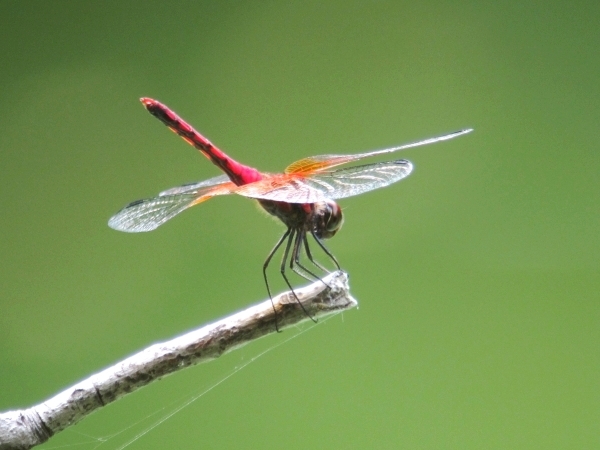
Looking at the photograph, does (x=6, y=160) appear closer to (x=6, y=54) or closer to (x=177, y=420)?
(x=6, y=54)

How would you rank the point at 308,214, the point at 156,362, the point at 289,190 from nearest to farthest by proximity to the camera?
1. the point at 156,362
2. the point at 289,190
3. the point at 308,214

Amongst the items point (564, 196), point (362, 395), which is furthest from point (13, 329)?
point (564, 196)

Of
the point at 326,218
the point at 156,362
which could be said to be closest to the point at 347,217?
the point at 326,218

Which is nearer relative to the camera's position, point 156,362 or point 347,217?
point 156,362

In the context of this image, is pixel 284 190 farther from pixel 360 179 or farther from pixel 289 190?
pixel 360 179

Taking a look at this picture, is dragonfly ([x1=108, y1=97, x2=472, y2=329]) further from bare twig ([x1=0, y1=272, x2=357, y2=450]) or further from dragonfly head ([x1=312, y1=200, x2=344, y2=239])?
bare twig ([x1=0, y1=272, x2=357, y2=450])

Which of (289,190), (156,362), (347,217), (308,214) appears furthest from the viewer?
(347,217)
